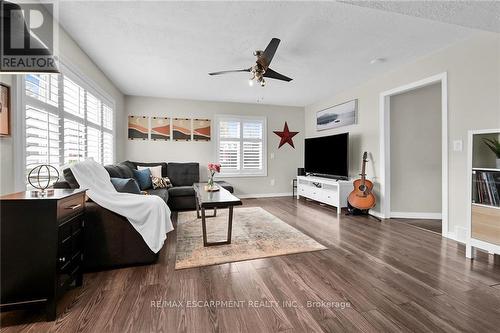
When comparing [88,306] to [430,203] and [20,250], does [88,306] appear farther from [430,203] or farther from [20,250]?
[430,203]

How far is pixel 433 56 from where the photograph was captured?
3.02 metres

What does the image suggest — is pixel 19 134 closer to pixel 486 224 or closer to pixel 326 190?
pixel 486 224

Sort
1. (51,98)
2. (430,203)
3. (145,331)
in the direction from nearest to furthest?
(145,331)
(51,98)
(430,203)

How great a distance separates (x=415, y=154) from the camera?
3.90m

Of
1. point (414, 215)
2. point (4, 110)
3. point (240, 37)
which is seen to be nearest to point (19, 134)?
point (4, 110)

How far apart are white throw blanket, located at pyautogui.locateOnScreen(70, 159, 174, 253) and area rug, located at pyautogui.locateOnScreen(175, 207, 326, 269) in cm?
38

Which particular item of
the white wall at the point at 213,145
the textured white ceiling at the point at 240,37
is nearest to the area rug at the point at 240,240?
the white wall at the point at 213,145

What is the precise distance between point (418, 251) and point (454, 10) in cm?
229

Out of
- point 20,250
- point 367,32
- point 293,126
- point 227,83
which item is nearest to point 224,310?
point 20,250

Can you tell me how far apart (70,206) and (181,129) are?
397 centimetres

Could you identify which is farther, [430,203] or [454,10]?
[430,203]

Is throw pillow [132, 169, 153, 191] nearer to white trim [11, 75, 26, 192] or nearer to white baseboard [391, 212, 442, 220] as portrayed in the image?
white trim [11, 75, 26, 192]

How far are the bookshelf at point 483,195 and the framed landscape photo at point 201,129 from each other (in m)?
4.70

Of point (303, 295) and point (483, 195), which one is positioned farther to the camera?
point (483, 195)
